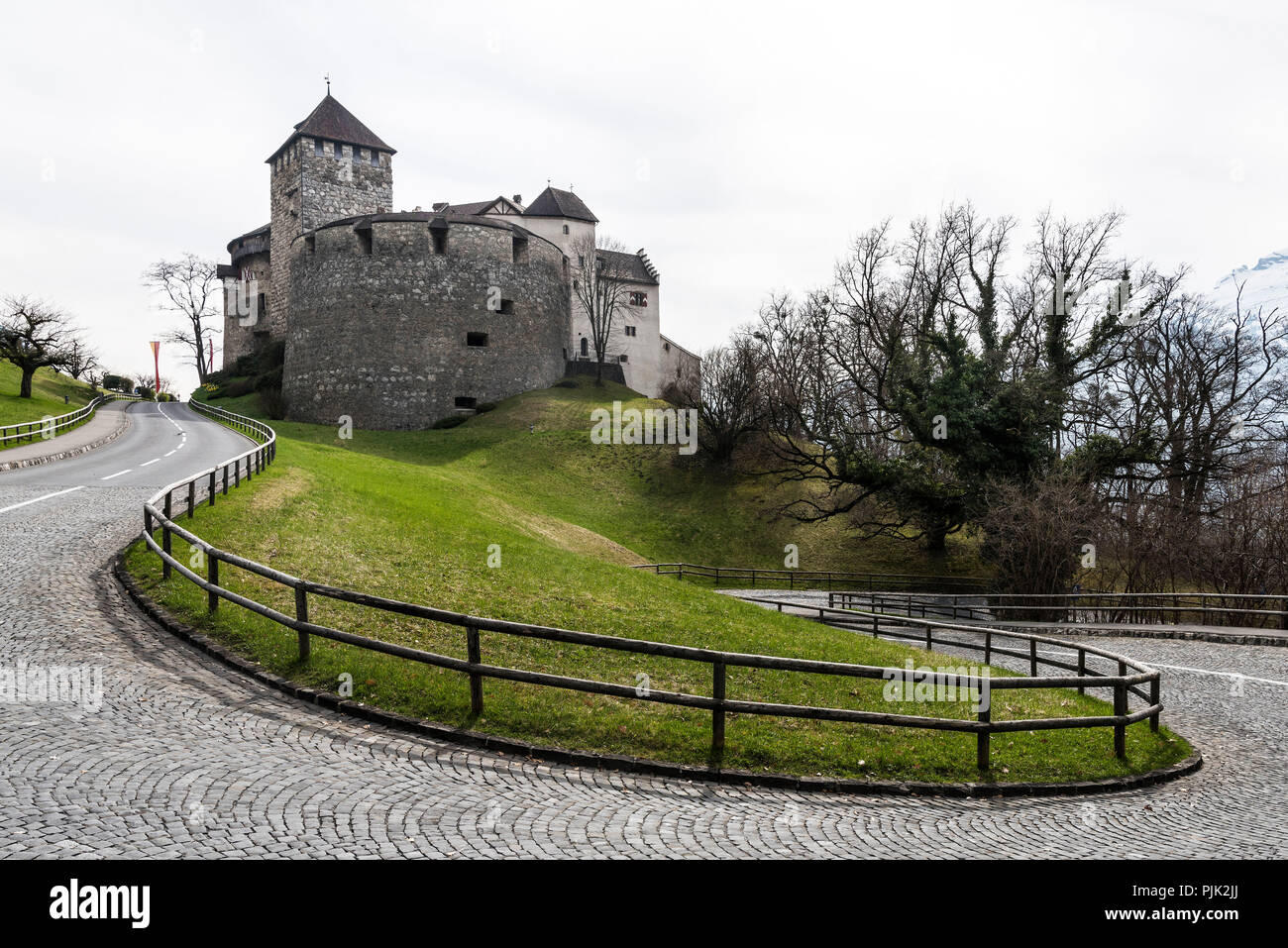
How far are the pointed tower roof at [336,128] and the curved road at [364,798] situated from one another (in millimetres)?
55642

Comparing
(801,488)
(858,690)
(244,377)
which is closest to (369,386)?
(244,377)

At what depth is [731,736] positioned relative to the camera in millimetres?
8516

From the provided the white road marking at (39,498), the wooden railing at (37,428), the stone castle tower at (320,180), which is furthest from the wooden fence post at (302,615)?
the stone castle tower at (320,180)

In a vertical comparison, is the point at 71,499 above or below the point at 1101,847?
above

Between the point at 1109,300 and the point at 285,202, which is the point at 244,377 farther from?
the point at 1109,300

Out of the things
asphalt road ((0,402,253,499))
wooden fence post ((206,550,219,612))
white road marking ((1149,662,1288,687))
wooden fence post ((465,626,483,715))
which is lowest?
white road marking ((1149,662,1288,687))

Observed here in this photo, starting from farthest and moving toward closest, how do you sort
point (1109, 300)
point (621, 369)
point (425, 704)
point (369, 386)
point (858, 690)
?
point (621, 369) < point (369, 386) < point (1109, 300) < point (858, 690) < point (425, 704)

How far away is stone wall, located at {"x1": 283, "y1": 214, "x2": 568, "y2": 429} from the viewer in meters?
52.6

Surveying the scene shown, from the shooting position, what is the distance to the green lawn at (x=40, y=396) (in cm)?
3816

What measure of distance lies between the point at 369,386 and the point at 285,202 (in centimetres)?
1785

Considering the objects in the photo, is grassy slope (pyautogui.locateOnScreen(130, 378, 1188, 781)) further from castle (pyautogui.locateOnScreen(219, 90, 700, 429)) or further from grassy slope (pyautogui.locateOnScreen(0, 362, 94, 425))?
castle (pyautogui.locateOnScreen(219, 90, 700, 429))

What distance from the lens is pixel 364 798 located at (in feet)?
19.9

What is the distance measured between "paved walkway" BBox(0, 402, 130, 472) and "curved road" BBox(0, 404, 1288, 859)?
16638 mm

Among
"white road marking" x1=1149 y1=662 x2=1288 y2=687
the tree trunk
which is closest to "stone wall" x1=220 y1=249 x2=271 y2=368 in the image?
the tree trunk
